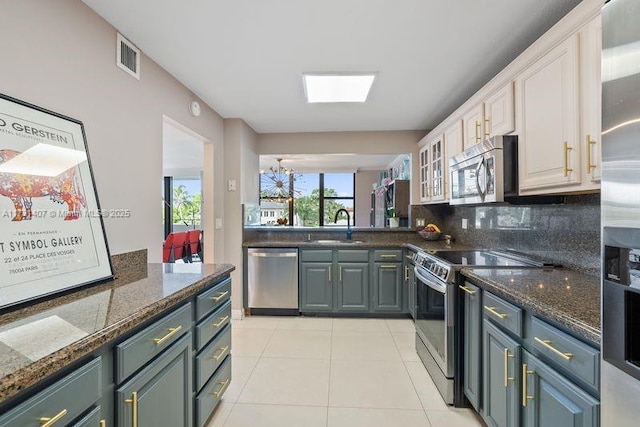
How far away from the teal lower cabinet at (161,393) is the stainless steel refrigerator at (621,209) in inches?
57.7

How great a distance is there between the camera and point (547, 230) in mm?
2068

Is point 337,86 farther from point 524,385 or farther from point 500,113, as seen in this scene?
point 524,385

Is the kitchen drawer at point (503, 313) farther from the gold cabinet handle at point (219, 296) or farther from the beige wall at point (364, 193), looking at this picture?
the beige wall at point (364, 193)

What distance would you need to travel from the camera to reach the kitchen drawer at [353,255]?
11.8 feet

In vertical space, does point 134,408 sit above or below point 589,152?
below

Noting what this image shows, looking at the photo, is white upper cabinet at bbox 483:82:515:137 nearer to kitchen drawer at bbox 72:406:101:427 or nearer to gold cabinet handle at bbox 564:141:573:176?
gold cabinet handle at bbox 564:141:573:176

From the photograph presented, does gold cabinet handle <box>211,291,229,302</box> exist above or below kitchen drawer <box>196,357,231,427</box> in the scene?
above

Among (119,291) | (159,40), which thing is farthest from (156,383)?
(159,40)

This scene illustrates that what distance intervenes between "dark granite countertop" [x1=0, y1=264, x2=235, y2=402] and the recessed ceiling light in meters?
1.72

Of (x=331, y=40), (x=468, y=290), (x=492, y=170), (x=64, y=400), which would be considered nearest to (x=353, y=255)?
(x=468, y=290)

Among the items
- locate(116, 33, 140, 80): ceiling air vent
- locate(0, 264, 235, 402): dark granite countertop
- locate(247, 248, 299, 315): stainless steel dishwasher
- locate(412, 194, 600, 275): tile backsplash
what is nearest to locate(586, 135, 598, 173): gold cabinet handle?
locate(412, 194, 600, 275): tile backsplash

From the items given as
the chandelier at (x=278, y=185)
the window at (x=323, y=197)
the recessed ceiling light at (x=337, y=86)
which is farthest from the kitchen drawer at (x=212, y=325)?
the window at (x=323, y=197)

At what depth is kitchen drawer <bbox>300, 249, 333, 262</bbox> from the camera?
3.61 meters

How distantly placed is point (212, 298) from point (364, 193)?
22.3 ft
